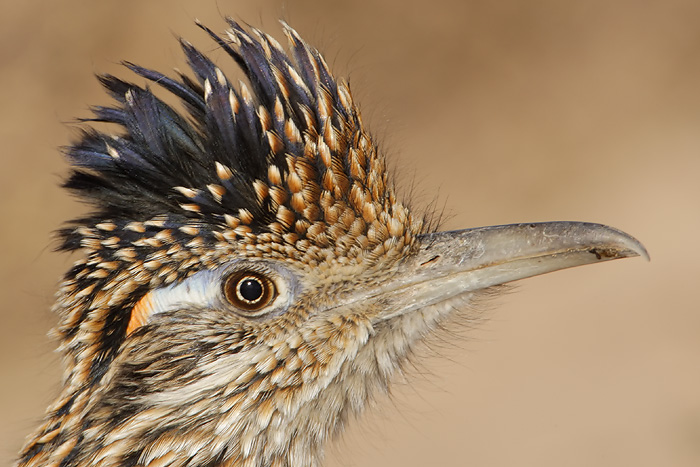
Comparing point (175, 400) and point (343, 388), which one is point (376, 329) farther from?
point (175, 400)

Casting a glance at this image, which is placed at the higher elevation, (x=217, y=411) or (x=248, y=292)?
(x=248, y=292)

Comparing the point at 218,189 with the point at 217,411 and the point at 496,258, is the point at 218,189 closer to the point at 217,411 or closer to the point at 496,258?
the point at 217,411

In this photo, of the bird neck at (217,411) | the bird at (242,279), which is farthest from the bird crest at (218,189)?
the bird neck at (217,411)

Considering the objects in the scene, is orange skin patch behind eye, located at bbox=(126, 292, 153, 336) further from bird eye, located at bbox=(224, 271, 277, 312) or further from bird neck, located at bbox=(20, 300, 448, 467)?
bird eye, located at bbox=(224, 271, 277, 312)

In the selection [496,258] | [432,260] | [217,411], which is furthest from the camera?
[432,260]

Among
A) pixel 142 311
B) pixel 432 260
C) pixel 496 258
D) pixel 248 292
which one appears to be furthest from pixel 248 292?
pixel 496 258

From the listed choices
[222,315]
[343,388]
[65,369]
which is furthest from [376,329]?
[65,369]
